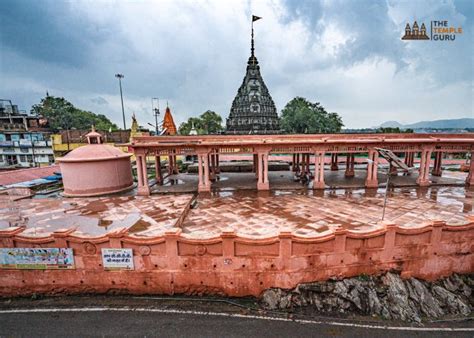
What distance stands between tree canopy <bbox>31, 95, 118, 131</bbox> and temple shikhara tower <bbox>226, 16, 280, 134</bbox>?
107 ft

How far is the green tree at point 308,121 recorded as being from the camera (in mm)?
51344

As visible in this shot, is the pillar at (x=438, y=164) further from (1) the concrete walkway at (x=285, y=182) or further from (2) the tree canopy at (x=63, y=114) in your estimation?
(2) the tree canopy at (x=63, y=114)

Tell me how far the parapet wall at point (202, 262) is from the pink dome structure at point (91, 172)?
9.09 metres

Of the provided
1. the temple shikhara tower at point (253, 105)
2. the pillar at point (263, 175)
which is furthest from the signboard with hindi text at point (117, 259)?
the temple shikhara tower at point (253, 105)

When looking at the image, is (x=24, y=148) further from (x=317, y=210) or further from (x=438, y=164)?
(x=438, y=164)

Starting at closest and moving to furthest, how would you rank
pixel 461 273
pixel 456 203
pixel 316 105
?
pixel 461 273 < pixel 456 203 < pixel 316 105

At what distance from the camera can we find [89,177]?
16.9 meters

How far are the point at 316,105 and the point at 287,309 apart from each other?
210ft

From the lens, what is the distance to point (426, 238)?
9023 millimetres

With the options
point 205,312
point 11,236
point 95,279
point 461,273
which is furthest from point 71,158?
point 461,273

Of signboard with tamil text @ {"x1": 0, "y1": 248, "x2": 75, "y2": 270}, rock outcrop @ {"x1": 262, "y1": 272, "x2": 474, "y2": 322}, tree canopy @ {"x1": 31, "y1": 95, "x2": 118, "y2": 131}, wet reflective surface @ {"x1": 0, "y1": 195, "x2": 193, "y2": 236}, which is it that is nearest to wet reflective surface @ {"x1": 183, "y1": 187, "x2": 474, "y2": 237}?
wet reflective surface @ {"x1": 0, "y1": 195, "x2": 193, "y2": 236}

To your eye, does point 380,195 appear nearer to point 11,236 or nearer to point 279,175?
point 279,175

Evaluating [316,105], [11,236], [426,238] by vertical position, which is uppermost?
[316,105]

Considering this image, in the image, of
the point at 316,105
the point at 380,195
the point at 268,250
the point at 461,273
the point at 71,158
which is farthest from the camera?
the point at 316,105
